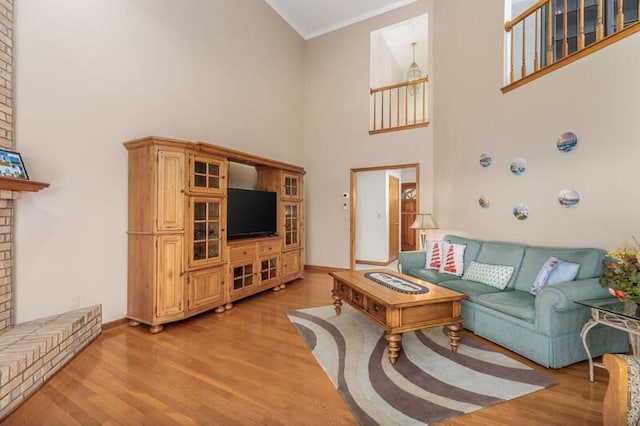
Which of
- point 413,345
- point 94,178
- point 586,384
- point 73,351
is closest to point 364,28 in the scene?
point 94,178

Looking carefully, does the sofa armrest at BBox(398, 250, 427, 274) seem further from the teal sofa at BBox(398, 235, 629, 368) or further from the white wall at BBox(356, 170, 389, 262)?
the white wall at BBox(356, 170, 389, 262)

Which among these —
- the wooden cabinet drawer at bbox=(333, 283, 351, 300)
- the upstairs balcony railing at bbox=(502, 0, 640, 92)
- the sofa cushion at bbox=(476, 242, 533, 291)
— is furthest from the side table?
the upstairs balcony railing at bbox=(502, 0, 640, 92)

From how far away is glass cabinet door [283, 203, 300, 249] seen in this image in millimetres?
4871

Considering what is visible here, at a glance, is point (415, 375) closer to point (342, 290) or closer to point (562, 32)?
point (342, 290)

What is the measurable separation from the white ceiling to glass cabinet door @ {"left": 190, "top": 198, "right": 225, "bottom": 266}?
165 inches

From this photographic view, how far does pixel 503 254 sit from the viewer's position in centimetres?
337

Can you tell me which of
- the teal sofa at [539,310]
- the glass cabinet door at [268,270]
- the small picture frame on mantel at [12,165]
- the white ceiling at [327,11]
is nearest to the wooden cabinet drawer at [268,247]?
the glass cabinet door at [268,270]

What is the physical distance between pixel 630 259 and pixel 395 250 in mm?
5665

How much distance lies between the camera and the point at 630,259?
185cm

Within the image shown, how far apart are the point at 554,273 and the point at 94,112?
15.4 feet

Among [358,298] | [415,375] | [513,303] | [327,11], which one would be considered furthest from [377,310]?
[327,11]

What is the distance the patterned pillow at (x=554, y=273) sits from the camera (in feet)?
8.54

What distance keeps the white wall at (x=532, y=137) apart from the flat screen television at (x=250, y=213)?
2.79 meters

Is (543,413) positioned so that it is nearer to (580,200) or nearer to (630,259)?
(630,259)
